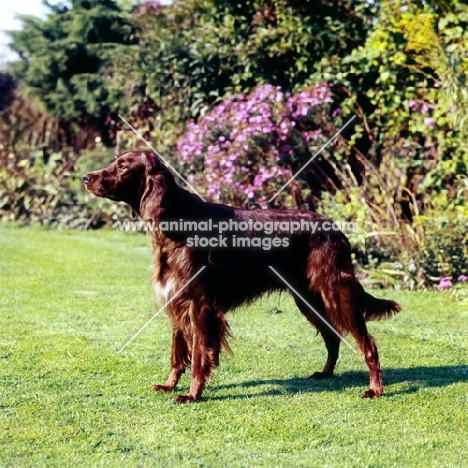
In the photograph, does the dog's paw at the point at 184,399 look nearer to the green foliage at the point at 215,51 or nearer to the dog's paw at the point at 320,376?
the dog's paw at the point at 320,376

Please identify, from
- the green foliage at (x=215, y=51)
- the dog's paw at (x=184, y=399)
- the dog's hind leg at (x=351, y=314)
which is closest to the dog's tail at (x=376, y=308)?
the dog's hind leg at (x=351, y=314)

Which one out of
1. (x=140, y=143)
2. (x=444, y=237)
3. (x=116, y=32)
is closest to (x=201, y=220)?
(x=444, y=237)

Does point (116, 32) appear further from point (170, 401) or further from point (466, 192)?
point (170, 401)

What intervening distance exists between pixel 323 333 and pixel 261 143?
5.02m

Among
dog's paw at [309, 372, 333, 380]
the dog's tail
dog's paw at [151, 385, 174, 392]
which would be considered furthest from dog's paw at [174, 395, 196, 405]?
the dog's tail

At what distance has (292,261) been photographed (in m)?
4.64

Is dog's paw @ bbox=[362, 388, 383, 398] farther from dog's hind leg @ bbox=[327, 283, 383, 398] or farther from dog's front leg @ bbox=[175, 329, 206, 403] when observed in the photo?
dog's front leg @ bbox=[175, 329, 206, 403]

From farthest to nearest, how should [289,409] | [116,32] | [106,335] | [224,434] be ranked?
[116,32] < [106,335] < [289,409] < [224,434]

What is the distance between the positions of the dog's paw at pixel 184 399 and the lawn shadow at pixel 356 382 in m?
0.14

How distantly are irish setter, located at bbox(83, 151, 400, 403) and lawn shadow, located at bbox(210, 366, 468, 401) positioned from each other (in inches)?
5.7

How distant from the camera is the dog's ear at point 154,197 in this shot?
426cm

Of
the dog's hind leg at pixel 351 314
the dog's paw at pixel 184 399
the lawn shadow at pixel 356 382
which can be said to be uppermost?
the dog's hind leg at pixel 351 314

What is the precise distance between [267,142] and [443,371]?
5.17m

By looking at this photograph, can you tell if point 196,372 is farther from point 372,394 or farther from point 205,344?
point 372,394
